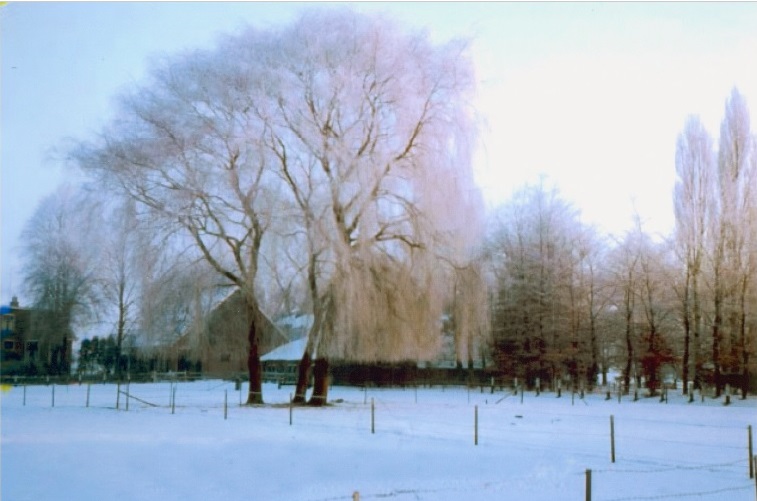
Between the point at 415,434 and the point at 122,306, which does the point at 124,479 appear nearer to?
the point at 415,434

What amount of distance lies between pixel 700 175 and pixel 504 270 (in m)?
→ 13.0

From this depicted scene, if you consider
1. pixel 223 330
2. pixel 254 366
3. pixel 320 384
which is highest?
pixel 223 330

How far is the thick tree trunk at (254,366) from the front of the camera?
26.6m

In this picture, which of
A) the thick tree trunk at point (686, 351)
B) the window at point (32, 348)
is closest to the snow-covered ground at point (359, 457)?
the window at point (32, 348)

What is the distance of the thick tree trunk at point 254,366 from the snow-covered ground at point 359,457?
395 centimetres

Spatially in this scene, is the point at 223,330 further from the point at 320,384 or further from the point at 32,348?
the point at 32,348

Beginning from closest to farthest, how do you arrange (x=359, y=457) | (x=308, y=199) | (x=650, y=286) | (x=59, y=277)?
1. (x=359, y=457)
2. (x=308, y=199)
3. (x=59, y=277)
4. (x=650, y=286)

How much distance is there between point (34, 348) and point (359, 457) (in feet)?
86.7

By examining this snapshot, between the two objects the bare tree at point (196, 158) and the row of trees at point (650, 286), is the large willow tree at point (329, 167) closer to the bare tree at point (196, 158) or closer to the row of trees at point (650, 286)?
the bare tree at point (196, 158)

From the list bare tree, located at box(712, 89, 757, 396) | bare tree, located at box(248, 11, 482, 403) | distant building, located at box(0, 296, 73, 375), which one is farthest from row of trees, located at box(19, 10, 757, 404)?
bare tree, located at box(712, 89, 757, 396)

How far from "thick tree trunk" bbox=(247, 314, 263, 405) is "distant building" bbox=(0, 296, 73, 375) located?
797 centimetres

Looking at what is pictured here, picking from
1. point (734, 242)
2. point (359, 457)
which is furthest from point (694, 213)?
point (359, 457)

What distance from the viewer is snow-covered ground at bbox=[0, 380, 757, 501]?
10.0 metres

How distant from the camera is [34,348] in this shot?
114 feet
